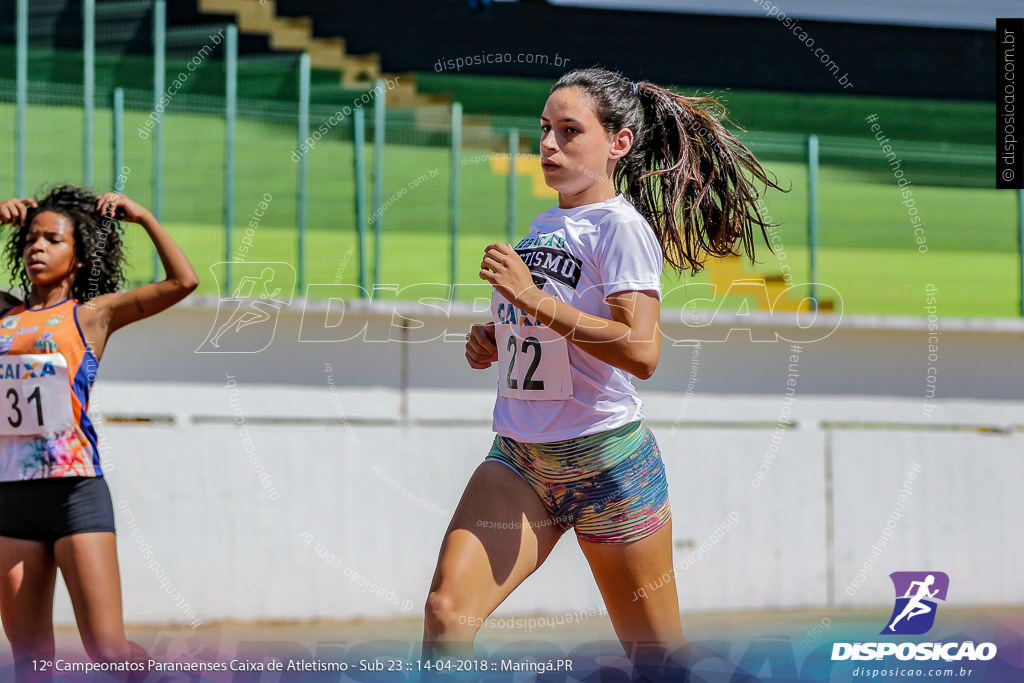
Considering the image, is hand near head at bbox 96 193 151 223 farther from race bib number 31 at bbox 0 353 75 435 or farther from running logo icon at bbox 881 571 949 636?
running logo icon at bbox 881 571 949 636

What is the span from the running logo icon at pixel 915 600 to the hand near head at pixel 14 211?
4889 mm

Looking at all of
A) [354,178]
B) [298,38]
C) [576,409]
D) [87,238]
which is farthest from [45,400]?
[298,38]

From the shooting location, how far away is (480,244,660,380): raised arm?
276cm

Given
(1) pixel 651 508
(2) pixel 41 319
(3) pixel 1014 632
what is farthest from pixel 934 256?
(2) pixel 41 319

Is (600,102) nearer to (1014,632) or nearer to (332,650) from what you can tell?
(332,650)

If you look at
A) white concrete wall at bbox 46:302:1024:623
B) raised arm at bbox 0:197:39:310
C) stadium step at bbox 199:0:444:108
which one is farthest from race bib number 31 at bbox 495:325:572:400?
stadium step at bbox 199:0:444:108

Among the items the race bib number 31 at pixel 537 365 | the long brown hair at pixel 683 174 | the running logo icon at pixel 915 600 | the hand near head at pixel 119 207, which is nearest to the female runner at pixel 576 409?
the race bib number 31 at pixel 537 365

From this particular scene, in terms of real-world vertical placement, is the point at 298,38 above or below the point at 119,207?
above

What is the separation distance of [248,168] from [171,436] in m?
2.01

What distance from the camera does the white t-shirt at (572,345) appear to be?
116 inches

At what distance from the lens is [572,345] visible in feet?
9.88

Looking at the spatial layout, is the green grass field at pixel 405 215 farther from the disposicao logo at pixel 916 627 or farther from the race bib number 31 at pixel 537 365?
the race bib number 31 at pixel 537 365

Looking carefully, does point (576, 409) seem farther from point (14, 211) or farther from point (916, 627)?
point (916, 627)

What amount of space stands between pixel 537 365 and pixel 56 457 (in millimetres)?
1756
